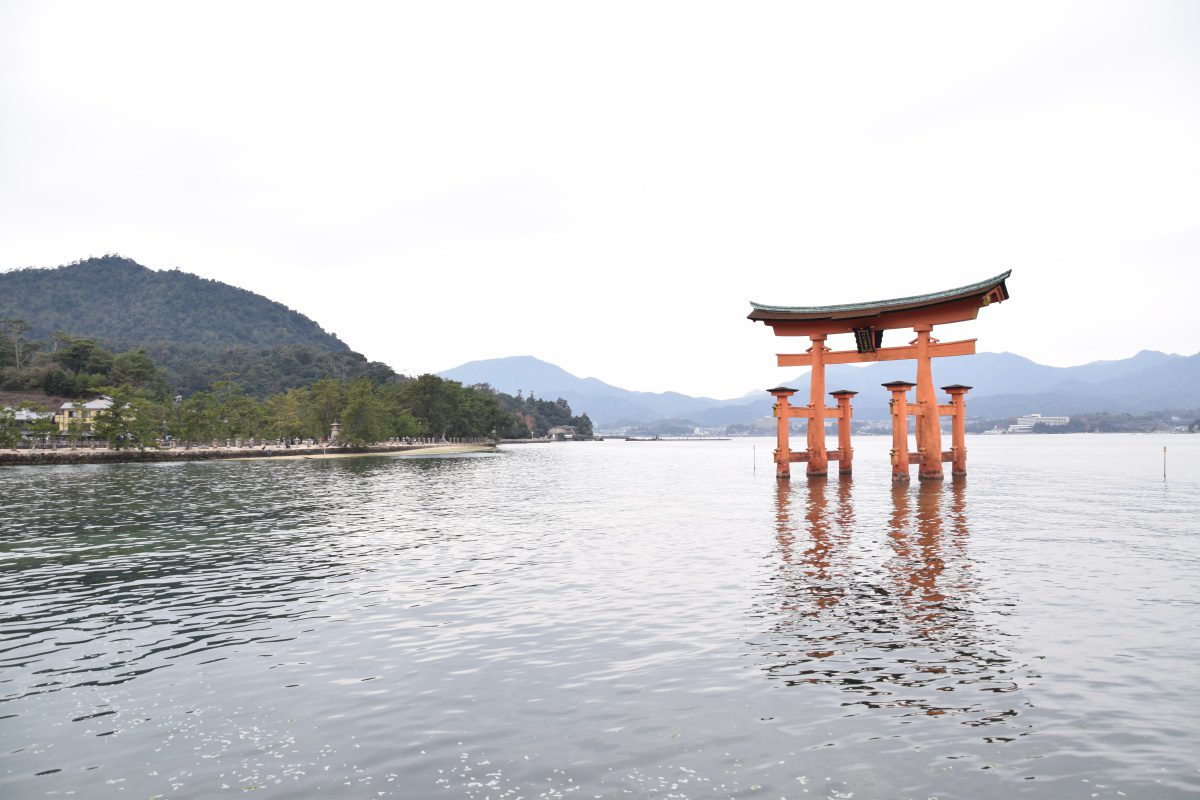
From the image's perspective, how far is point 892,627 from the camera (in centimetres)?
1245

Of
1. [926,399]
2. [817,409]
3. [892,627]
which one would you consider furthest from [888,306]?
[892,627]

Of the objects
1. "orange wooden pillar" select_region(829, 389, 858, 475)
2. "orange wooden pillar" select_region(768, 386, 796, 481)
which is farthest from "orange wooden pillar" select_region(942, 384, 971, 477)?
"orange wooden pillar" select_region(768, 386, 796, 481)

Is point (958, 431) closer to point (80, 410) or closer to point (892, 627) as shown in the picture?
point (892, 627)

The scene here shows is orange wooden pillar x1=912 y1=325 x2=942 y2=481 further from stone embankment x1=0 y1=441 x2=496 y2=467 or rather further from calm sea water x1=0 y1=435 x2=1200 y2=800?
stone embankment x1=0 y1=441 x2=496 y2=467

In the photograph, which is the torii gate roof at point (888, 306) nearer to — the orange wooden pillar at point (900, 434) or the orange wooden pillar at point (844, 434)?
the orange wooden pillar at point (900, 434)

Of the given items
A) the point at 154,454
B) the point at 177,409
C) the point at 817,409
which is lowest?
the point at 154,454

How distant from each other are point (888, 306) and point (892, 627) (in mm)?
32512

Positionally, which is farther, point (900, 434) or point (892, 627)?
point (900, 434)

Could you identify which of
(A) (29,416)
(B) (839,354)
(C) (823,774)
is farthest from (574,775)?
(A) (29,416)

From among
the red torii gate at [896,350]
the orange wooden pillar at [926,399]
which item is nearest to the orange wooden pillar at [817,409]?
the red torii gate at [896,350]

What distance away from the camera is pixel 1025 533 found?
2445 cm

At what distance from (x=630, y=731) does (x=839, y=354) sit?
40907 millimetres

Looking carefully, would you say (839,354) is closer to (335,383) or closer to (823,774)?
(823,774)

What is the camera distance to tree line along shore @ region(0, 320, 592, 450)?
93.4m
